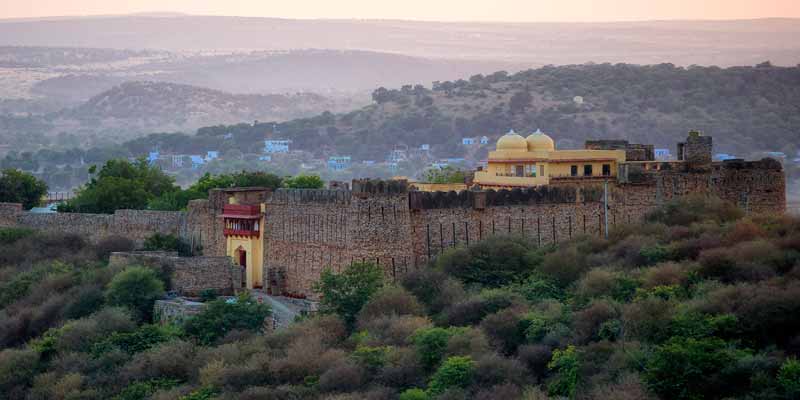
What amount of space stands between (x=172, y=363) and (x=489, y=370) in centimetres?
703

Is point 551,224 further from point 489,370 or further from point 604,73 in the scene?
point 604,73

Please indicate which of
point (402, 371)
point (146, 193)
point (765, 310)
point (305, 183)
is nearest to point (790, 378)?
point (765, 310)

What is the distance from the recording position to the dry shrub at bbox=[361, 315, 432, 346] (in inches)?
1070


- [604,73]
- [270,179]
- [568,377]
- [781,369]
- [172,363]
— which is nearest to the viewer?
[781,369]

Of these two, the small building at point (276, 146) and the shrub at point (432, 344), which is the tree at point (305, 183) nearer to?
the shrub at point (432, 344)

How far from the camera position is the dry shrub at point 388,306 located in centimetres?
2878

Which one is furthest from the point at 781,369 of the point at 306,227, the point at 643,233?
the point at 306,227

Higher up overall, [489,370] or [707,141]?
[707,141]

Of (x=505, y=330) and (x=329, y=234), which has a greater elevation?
(x=329, y=234)

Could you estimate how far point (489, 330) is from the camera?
2675 centimetres

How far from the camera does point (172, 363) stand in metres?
28.5

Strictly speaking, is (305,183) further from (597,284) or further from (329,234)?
(597,284)

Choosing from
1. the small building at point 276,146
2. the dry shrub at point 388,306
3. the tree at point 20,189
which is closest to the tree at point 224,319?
the dry shrub at point 388,306

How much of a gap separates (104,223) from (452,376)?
18.4m
